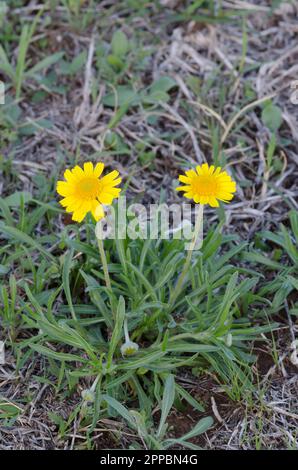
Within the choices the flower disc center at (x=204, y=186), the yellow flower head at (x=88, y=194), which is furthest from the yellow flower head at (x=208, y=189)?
the yellow flower head at (x=88, y=194)

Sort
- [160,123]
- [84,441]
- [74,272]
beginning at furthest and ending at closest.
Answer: [160,123], [74,272], [84,441]

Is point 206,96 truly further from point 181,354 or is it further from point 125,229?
point 181,354

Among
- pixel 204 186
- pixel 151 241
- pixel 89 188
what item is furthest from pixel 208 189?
pixel 151 241

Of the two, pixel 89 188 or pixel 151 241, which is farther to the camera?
pixel 151 241

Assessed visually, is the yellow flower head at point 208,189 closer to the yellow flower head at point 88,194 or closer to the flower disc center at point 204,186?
the flower disc center at point 204,186

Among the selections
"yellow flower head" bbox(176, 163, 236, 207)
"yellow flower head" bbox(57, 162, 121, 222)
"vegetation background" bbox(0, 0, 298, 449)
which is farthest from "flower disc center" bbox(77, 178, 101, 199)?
"vegetation background" bbox(0, 0, 298, 449)

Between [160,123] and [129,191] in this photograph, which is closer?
[129,191]

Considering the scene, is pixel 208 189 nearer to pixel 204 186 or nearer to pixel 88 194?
pixel 204 186

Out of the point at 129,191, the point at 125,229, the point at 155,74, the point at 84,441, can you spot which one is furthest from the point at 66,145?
the point at 84,441

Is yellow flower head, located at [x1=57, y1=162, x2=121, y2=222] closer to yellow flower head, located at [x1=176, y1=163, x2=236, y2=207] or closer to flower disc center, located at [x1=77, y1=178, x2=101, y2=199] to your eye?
flower disc center, located at [x1=77, y1=178, x2=101, y2=199]
